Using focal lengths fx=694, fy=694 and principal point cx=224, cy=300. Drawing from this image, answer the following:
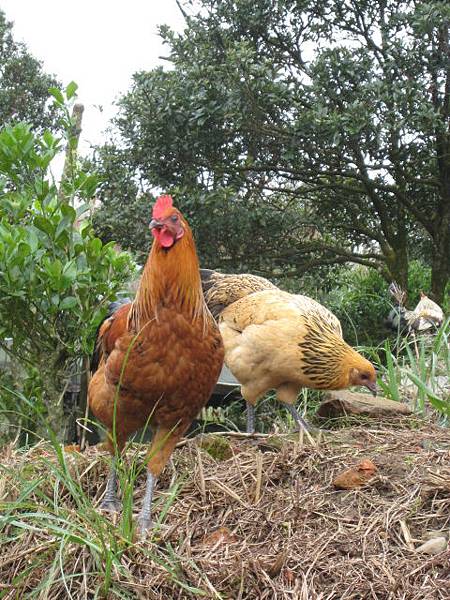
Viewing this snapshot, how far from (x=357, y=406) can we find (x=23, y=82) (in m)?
15.8

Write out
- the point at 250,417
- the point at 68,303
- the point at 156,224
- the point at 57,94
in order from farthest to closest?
the point at 250,417
the point at 57,94
the point at 68,303
the point at 156,224

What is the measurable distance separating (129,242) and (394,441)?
429cm

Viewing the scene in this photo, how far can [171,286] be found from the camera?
2.86 metres

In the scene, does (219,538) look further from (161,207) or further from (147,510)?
(161,207)

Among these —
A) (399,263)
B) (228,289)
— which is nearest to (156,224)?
(228,289)

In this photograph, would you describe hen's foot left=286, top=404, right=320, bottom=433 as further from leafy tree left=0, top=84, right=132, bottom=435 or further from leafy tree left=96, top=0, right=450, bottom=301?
leafy tree left=96, top=0, right=450, bottom=301

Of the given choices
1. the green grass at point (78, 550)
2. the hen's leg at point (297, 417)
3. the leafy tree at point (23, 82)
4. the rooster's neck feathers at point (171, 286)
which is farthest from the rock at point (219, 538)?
the leafy tree at point (23, 82)

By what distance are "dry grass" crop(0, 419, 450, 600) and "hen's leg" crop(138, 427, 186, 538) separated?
0.38 ft

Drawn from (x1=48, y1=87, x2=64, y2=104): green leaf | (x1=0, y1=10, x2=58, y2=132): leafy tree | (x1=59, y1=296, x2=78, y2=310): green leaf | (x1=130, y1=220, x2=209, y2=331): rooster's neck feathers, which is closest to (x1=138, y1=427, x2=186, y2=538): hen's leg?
(x1=130, y1=220, x2=209, y2=331): rooster's neck feathers

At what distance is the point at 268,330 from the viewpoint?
4.57 meters

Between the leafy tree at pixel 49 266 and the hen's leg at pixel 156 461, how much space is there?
39.1 inches

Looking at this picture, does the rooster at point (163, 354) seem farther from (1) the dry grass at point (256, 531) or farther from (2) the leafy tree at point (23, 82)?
(2) the leafy tree at point (23, 82)

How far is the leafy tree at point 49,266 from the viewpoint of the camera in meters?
3.52

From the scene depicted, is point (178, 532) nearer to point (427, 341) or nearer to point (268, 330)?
point (268, 330)
